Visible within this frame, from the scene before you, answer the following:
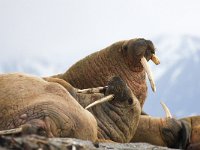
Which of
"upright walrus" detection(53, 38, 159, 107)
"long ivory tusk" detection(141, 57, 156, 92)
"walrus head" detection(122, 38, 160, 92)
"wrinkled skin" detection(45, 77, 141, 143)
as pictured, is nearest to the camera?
"wrinkled skin" detection(45, 77, 141, 143)

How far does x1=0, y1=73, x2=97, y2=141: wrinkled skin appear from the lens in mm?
6777

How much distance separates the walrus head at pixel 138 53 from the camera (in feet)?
42.2

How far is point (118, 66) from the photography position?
13039mm

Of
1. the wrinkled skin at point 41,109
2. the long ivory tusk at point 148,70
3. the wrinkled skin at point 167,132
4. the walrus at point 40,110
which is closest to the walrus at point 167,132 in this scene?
the wrinkled skin at point 167,132

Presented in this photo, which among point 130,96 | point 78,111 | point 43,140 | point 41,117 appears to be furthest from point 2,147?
point 130,96

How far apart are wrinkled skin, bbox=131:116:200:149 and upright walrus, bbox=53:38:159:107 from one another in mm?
862

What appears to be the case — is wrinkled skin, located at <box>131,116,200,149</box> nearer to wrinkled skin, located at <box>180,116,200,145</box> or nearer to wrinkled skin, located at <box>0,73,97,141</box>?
wrinkled skin, located at <box>180,116,200,145</box>

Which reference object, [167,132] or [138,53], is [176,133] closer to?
[167,132]

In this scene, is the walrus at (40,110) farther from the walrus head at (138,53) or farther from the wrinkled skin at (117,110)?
the walrus head at (138,53)

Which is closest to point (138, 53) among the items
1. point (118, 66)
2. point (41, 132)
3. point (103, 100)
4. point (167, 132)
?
point (118, 66)

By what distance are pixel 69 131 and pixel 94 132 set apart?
610 mm

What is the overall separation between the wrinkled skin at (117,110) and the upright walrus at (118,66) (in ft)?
9.79

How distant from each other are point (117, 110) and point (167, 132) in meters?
2.49

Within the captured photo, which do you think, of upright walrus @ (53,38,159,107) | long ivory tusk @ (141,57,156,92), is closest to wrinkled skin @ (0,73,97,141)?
long ivory tusk @ (141,57,156,92)
